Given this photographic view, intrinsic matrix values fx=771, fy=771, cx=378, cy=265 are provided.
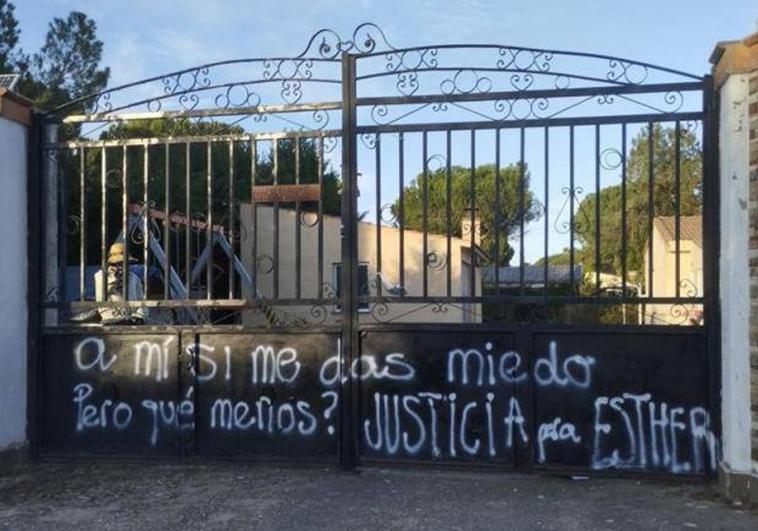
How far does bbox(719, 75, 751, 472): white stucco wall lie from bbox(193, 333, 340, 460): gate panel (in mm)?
2963

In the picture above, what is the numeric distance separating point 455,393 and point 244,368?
5.80 ft

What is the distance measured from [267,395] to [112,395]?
1.39m

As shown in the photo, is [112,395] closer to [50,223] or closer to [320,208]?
[50,223]

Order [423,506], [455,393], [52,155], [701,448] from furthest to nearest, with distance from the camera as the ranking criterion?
[52,155] < [455,393] < [701,448] < [423,506]

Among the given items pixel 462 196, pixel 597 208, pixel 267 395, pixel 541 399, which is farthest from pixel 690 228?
pixel 267 395

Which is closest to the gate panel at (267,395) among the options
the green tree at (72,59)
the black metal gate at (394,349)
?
the black metal gate at (394,349)

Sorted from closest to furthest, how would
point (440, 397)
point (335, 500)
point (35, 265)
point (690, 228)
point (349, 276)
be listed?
point (335, 500) < point (440, 397) < point (349, 276) < point (35, 265) < point (690, 228)

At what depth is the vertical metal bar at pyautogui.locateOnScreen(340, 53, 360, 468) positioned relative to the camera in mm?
6242

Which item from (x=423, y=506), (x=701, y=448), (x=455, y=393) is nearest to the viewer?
(x=423, y=506)

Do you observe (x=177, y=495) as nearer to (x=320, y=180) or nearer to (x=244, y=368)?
(x=244, y=368)

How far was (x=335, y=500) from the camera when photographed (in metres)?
5.48

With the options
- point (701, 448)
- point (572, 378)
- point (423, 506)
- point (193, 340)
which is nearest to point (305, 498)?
point (423, 506)

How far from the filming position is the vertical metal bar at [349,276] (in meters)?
6.24

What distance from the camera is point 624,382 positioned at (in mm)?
5898
